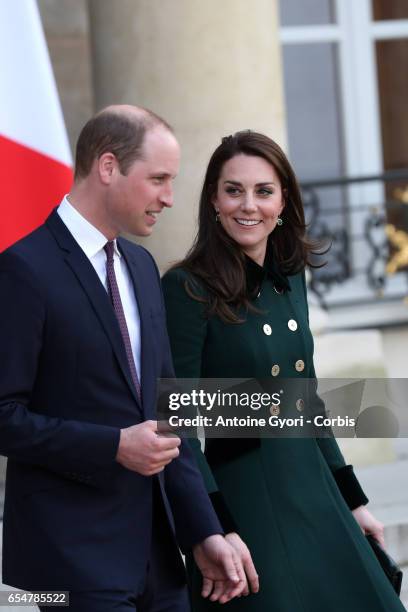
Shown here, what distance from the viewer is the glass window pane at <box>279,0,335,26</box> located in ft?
28.2

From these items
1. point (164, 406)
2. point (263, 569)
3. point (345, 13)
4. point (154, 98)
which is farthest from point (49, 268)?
point (345, 13)

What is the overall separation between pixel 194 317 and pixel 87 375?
55 cm

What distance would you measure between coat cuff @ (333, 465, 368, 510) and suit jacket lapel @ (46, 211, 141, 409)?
854 millimetres

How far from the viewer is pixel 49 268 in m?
2.60

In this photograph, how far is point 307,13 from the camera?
28.3 feet

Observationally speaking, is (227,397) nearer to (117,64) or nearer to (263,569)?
(263,569)

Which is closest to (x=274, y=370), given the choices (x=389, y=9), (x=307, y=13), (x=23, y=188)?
(x=23, y=188)

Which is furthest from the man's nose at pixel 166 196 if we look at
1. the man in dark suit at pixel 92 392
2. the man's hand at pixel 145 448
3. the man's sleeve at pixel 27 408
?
the man's hand at pixel 145 448

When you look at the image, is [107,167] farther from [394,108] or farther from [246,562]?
[394,108]

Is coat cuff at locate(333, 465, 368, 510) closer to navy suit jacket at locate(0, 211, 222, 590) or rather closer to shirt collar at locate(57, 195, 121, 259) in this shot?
navy suit jacket at locate(0, 211, 222, 590)

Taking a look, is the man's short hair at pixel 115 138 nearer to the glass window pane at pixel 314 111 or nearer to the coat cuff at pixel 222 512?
the coat cuff at pixel 222 512

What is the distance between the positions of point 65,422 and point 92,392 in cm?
10

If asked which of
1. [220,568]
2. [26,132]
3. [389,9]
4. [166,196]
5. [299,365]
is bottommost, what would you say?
[220,568]

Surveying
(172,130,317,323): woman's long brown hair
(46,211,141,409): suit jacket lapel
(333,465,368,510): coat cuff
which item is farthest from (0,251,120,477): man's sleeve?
(333,465,368,510): coat cuff
